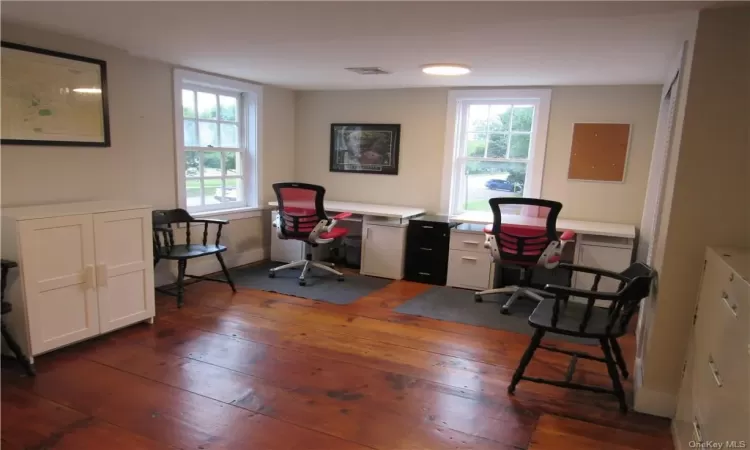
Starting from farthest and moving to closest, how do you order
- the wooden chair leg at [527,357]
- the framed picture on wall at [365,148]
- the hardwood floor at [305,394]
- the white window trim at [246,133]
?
1. the framed picture on wall at [365,148]
2. the white window trim at [246,133]
3. the wooden chair leg at [527,357]
4. the hardwood floor at [305,394]

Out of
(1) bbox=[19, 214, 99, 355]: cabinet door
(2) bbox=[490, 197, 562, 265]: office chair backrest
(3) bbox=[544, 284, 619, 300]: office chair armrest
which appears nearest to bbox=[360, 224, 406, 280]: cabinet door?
(2) bbox=[490, 197, 562, 265]: office chair backrest

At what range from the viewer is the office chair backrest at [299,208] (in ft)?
14.0

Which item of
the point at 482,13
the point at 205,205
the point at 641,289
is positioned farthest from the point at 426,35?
the point at 205,205

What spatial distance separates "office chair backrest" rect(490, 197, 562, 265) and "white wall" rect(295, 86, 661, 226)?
103cm

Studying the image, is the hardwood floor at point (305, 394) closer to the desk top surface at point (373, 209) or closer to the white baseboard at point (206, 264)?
the white baseboard at point (206, 264)

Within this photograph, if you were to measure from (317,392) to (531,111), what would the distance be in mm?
3512

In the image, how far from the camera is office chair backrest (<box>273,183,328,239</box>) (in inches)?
169

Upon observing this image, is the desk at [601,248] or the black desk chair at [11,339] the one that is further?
the desk at [601,248]

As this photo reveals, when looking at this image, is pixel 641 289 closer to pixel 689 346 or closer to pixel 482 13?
pixel 689 346

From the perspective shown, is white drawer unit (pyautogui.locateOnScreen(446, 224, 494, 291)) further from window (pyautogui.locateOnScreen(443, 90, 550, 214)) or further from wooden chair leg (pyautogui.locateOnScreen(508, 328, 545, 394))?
wooden chair leg (pyautogui.locateOnScreen(508, 328, 545, 394))

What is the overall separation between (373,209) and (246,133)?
160 cm

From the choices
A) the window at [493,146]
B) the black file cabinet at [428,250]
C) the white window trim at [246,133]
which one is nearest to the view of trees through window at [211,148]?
the white window trim at [246,133]

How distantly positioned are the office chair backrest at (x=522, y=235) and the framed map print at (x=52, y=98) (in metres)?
3.01

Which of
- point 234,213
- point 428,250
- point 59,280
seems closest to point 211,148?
point 234,213
